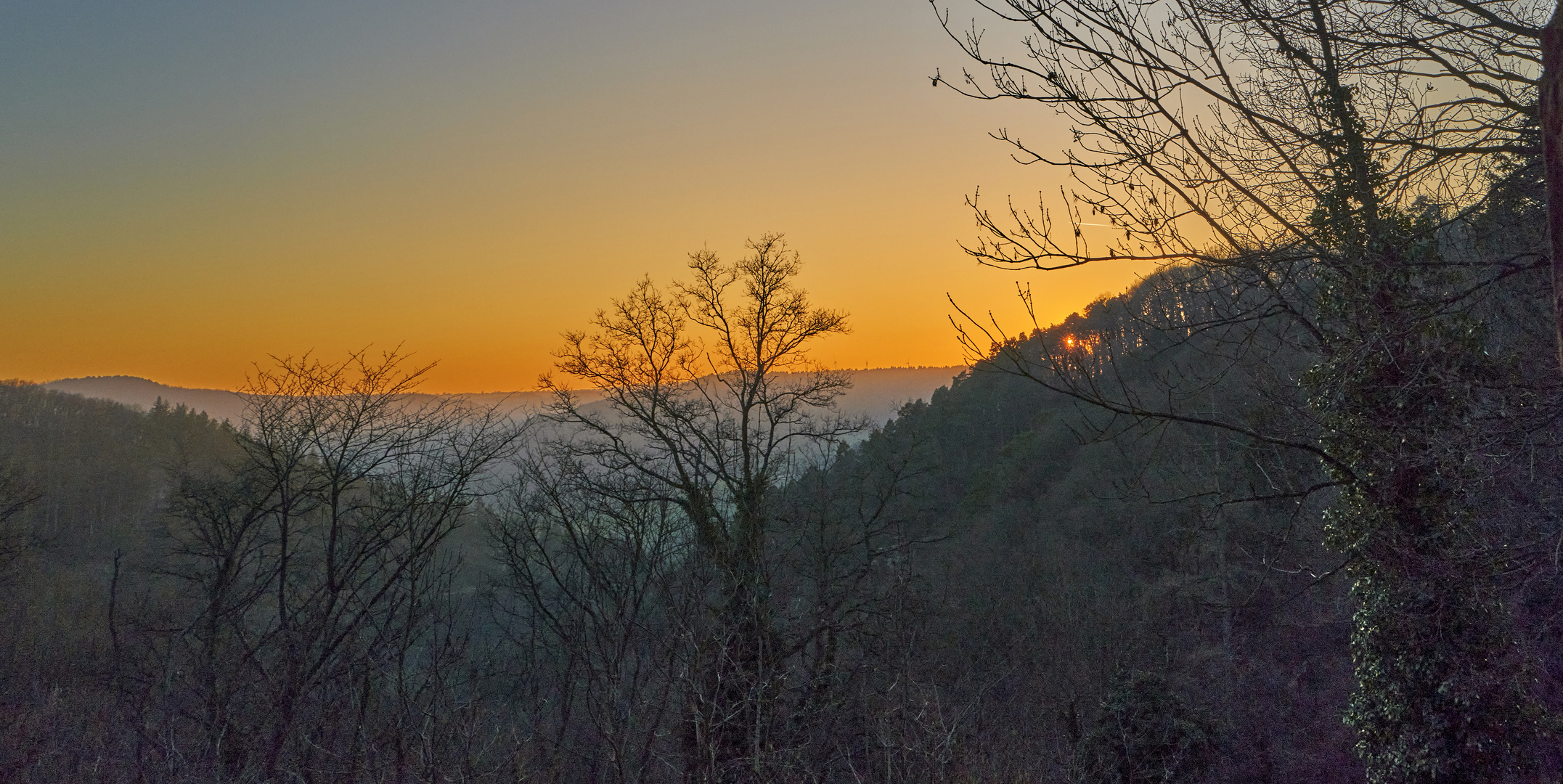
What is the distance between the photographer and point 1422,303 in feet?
16.1

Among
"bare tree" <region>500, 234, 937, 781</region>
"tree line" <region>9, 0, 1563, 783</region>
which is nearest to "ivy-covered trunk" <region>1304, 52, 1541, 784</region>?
"tree line" <region>9, 0, 1563, 783</region>

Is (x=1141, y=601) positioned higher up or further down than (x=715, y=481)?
further down

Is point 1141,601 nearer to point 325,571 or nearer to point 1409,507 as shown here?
point 1409,507

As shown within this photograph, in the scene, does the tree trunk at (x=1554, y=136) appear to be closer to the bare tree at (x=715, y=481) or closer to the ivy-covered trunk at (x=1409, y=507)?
the ivy-covered trunk at (x=1409, y=507)

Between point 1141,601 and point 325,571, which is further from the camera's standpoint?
point 1141,601

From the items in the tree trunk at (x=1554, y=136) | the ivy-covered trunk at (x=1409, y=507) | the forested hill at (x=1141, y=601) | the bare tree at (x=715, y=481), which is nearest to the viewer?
the tree trunk at (x=1554, y=136)

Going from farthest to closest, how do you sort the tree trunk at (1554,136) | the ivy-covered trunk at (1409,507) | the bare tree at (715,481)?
the bare tree at (715,481) < the ivy-covered trunk at (1409,507) < the tree trunk at (1554,136)

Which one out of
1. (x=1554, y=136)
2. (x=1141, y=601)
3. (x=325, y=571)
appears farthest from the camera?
(x=1141, y=601)

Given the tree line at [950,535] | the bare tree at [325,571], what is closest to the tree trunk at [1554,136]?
the tree line at [950,535]

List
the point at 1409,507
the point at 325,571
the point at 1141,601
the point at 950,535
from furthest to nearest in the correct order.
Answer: the point at 1141,601, the point at 950,535, the point at 325,571, the point at 1409,507

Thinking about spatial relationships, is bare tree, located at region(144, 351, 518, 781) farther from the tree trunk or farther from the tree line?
the tree trunk

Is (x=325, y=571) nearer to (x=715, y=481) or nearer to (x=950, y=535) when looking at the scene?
(x=715, y=481)

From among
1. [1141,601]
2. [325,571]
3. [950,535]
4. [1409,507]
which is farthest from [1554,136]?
[1141,601]

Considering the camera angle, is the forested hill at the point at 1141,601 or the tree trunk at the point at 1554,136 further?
the forested hill at the point at 1141,601
